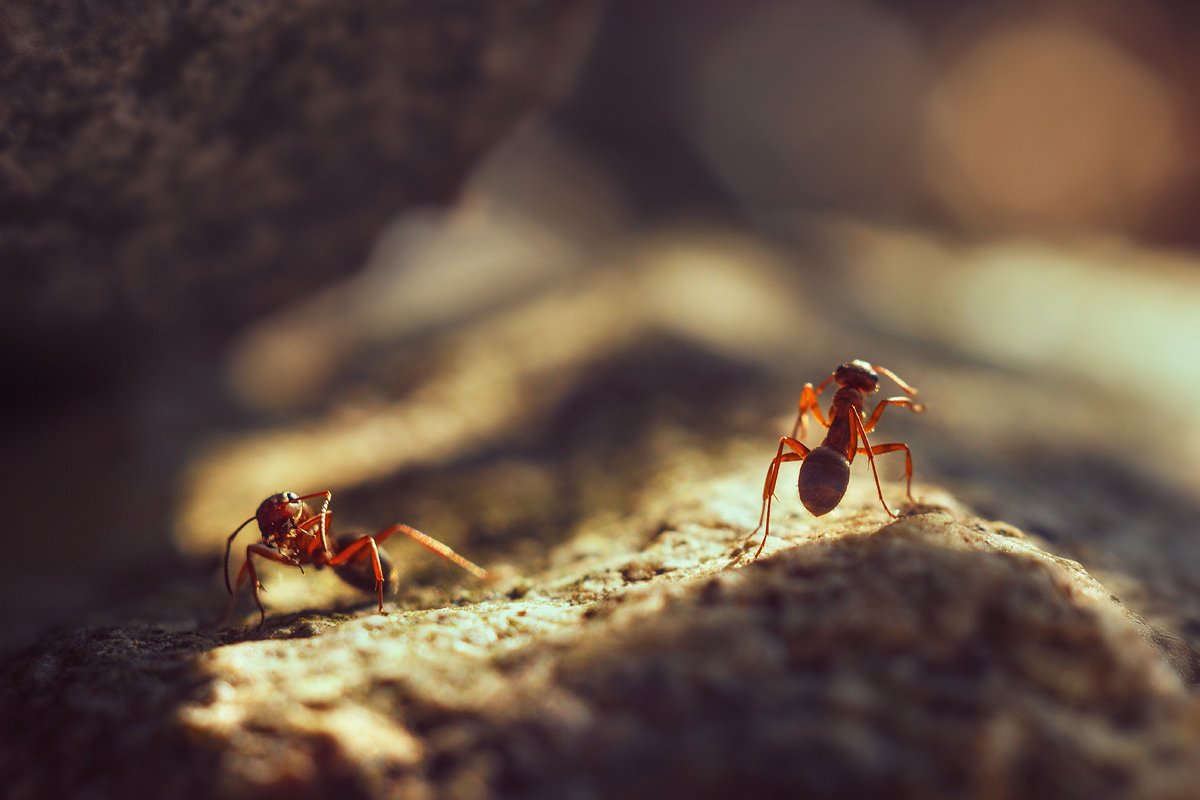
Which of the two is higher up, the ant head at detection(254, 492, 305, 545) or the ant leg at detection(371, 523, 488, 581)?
the ant head at detection(254, 492, 305, 545)

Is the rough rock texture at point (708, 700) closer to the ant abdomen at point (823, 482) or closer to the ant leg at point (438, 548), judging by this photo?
the ant abdomen at point (823, 482)

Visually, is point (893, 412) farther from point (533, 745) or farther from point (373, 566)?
point (533, 745)

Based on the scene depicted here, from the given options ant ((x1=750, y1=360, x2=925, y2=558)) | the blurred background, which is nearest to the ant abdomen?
ant ((x1=750, y1=360, x2=925, y2=558))

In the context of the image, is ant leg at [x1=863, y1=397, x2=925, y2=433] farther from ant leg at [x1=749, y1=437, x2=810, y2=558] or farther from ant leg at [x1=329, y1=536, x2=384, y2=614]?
ant leg at [x1=329, y1=536, x2=384, y2=614]

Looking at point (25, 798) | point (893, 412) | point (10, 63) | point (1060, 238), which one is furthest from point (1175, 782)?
point (1060, 238)

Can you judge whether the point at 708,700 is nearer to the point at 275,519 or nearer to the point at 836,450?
the point at 836,450

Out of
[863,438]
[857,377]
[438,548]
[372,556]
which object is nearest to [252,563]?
[372,556]

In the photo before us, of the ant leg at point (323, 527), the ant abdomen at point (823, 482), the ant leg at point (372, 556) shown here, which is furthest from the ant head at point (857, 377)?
the ant leg at point (323, 527)
